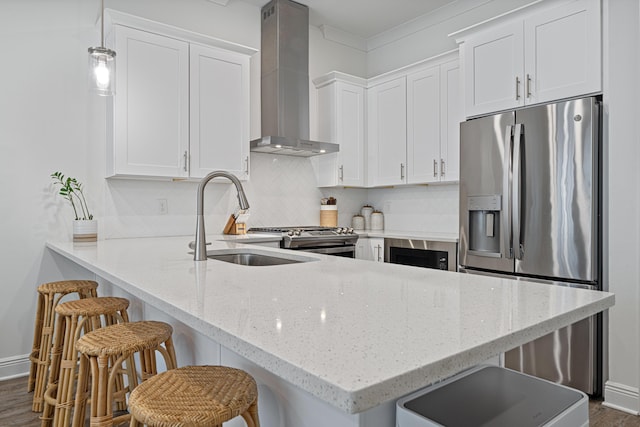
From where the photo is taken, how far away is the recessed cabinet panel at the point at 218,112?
10.9ft

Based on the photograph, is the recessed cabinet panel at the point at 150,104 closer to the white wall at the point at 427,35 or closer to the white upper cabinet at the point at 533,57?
the white upper cabinet at the point at 533,57

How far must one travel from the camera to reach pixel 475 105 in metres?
3.21

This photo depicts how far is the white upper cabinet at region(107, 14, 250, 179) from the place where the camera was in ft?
9.86

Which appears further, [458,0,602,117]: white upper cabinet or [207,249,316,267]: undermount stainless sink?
[458,0,602,117]: white upper cabinet

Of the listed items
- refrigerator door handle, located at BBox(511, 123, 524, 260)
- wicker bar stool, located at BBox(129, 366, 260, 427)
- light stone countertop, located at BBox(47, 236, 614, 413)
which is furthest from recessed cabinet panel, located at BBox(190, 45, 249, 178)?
wicker bar stool, located at BBox(129, 366, 260, 427)

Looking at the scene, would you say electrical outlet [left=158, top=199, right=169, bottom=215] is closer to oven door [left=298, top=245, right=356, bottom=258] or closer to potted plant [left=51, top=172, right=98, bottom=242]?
potted plant [left=51, top=172, right=98, bottom=242]

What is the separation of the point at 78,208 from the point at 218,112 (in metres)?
1.25

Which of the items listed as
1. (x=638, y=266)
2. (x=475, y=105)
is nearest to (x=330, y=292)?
(x=638, y=266)

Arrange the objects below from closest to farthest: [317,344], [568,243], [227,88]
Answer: [317,344] < [568,243] < [227,88]

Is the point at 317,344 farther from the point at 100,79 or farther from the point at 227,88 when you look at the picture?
the point at 227,88

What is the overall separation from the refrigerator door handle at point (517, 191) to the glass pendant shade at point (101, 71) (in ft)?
8.01

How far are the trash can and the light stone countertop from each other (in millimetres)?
225

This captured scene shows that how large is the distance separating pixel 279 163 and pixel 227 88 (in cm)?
97

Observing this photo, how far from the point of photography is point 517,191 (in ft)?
9.04
